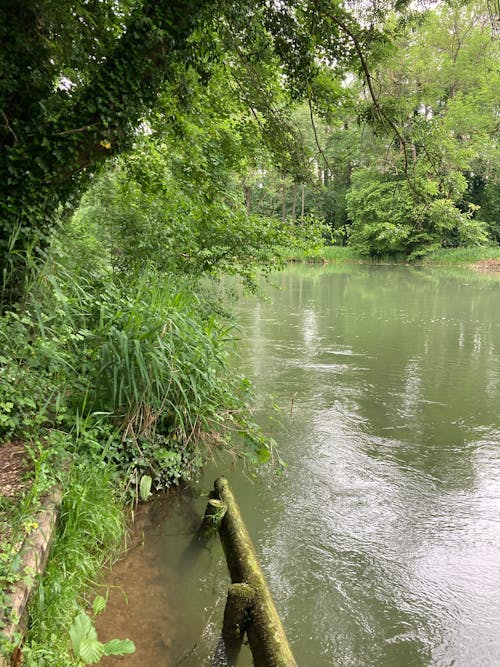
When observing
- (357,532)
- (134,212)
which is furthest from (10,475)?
(134,212)

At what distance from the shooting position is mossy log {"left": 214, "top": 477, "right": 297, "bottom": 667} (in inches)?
80.9

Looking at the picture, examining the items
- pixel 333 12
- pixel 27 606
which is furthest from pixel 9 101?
pixel 27 606

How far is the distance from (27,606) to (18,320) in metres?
1.72

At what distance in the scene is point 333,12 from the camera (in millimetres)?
3980

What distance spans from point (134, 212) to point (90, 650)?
4.84m

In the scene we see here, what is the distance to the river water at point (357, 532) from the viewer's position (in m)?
2.52

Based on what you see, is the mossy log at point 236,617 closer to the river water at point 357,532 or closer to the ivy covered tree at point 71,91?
the river water at point 357,532

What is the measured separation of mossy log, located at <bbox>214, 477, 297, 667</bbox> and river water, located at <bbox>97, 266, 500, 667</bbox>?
0.57ft

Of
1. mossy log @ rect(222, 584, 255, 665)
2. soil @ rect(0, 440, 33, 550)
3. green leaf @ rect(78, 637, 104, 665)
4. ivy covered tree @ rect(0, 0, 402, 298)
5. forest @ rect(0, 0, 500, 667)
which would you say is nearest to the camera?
green leaf @ rect(78, 637, 104, 665)

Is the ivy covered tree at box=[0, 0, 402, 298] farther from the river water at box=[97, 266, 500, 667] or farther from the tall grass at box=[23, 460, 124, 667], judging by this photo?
the river water at box=[97, 266, 500, 667]

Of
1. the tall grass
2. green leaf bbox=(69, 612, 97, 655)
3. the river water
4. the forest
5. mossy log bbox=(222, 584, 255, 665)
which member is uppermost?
the forest

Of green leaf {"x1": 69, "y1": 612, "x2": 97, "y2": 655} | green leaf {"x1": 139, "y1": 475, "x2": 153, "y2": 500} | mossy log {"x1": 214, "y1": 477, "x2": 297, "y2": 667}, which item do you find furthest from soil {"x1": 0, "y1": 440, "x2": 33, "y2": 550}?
mossy log {"x1": 214, "y1": 477, "x2": 297, "y2": 667}

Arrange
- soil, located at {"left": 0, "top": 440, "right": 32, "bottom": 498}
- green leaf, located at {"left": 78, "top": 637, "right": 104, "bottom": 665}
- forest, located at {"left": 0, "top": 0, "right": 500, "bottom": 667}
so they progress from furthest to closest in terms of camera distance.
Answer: forest, located at {"left": 0, "top": 0, "right": 500, "bottom": 667}, soil, located at {"left": 0, "top": 440, "right": 32, "bottom": 498}, green leaf, located at {"left": 78, "top": 637, "right": 104, "bottom": 665}

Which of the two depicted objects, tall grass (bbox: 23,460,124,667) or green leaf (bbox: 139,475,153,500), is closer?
tall grass (bbox: 23,460,124,667)
